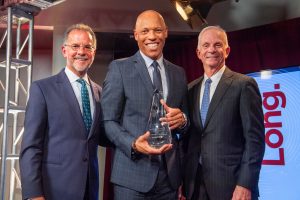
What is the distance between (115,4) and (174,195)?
142 inches

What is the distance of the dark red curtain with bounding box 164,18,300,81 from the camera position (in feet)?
14.8

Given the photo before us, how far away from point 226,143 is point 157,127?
1.61ft

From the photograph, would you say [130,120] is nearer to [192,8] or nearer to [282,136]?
[192,8]

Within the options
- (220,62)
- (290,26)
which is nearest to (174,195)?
(220,62)

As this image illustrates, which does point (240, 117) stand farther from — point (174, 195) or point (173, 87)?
point (174, 195)

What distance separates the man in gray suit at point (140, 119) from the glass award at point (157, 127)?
0.10ft

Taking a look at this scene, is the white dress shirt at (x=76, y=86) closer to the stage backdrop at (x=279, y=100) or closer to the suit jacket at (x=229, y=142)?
the suit jacket at (x=229, y=142)

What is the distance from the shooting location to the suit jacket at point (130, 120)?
1838mm

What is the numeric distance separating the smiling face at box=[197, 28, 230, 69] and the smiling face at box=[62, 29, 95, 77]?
665mm

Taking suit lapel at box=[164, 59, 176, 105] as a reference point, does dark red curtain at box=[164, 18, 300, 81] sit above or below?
above

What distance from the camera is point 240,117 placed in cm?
217

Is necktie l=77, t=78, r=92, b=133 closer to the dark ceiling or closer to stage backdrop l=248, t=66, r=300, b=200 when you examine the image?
stage backdrop l=248, t=66, r=300, b=200

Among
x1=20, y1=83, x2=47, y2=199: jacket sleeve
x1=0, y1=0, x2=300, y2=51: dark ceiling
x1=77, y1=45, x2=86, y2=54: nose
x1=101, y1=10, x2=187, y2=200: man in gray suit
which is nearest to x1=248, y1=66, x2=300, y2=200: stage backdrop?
→ x1=0, y1=0, x2=300, y2=51: dark ceiling

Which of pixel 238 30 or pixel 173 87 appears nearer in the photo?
pixel 173 87
